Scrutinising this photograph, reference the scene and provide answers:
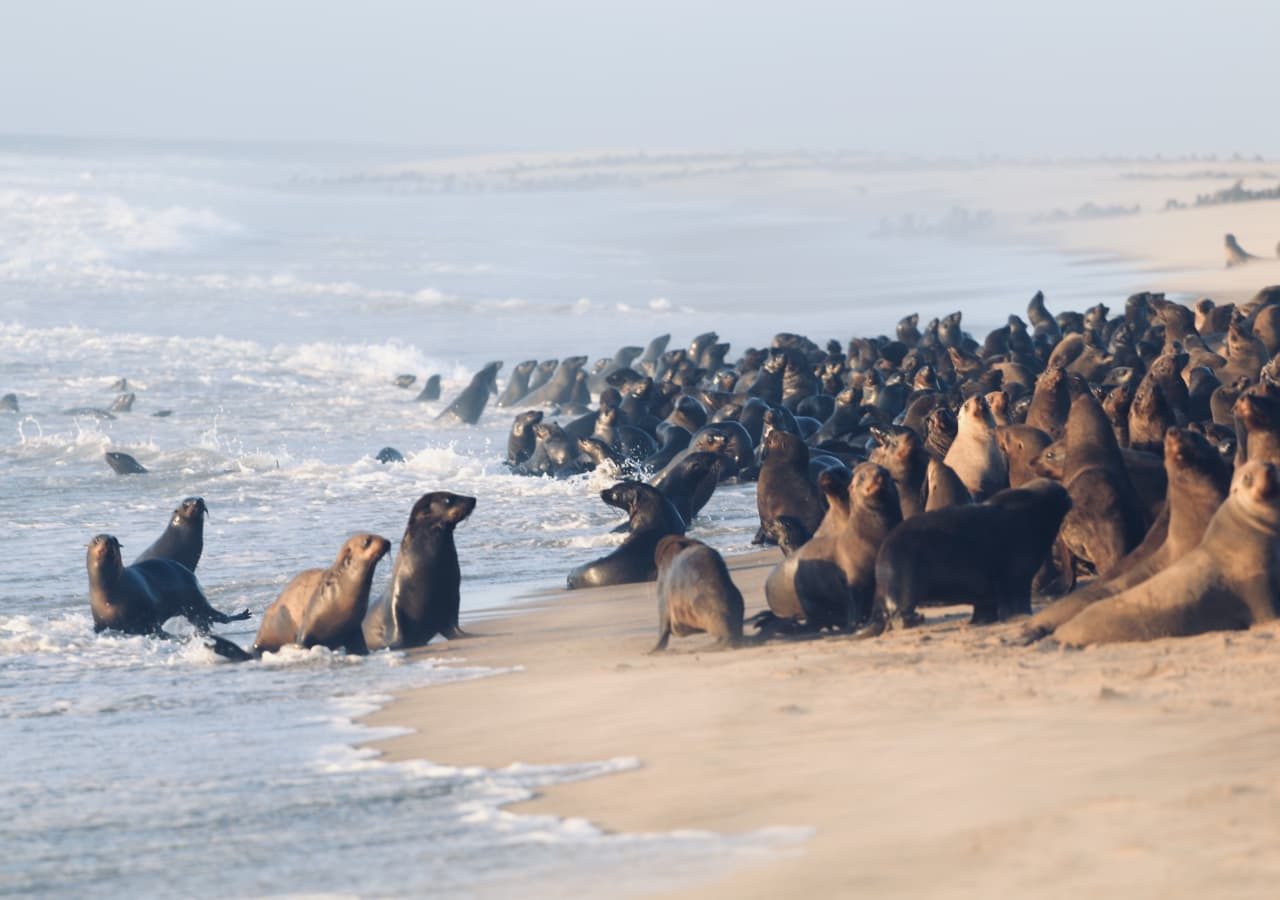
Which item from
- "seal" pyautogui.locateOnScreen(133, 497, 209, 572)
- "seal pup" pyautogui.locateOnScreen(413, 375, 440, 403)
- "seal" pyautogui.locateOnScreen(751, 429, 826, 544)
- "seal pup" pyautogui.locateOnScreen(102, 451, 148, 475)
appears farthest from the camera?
"seal pup" pyautogui.locateOnScreen(413, 375, 440, 403)

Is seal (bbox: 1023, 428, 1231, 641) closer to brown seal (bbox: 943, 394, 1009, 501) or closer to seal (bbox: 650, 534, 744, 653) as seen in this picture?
seal (bbox: 650, 534, 744, 653)

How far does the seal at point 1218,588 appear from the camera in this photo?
22.1 feet

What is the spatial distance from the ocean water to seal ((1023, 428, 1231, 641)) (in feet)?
6.64

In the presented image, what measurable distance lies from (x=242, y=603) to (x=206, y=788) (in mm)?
4909

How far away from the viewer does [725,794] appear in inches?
211

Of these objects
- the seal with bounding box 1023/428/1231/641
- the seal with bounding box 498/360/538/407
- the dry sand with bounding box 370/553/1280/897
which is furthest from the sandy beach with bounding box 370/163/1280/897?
the seal with bounding box 498/360/538/407

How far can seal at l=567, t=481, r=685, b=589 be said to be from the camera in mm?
10742

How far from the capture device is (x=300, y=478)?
16594 millimetres

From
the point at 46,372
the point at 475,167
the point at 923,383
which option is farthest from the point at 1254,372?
the point at 475,167

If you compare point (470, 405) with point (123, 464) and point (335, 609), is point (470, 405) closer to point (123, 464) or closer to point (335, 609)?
point (123, 464)

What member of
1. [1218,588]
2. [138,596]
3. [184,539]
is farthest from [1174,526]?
[184,539]

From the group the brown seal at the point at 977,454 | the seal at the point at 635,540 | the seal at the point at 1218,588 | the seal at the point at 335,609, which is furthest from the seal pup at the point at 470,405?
the seal at the point at 1218,588

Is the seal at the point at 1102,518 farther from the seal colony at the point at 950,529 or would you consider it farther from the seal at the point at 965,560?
the seal at the point at 965,560

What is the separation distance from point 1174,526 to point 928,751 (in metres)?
2.21
